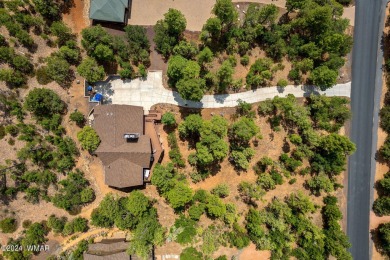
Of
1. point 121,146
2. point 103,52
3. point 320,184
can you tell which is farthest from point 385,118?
point 103,52

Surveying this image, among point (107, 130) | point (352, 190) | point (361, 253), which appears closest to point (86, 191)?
point (107, 130)

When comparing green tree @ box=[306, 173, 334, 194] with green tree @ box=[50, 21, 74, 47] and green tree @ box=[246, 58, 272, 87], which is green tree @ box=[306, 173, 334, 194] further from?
green tree @ box=[50, 21, 74, 47]

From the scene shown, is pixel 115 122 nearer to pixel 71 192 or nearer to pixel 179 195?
pixel 71 192

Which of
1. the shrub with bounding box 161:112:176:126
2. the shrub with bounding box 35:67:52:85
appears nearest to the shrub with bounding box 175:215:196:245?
the shrub with bounding box 161:112:176:126

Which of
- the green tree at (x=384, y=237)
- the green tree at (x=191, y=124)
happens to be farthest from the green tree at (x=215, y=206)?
the green tree at (x=384, y=237)

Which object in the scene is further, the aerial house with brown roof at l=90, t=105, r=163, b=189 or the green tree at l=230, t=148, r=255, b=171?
the green tree at l=230, t=148, r=255, b=171

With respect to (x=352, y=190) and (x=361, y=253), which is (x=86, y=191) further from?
(x=361, y=253)
